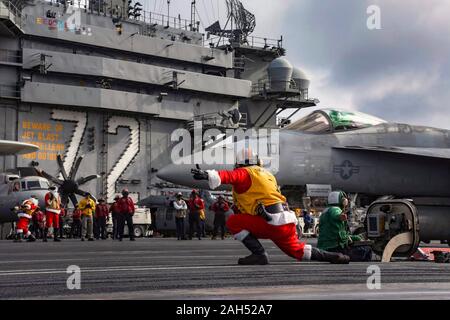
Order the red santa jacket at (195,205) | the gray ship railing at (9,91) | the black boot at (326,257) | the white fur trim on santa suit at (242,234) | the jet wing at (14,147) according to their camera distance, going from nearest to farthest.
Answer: the white fur trim on santa suit at (242,234) < the black boot at (326,257) < the red santa jacket at (195,205) < the jet wing at (14,147) < the gray ship railing at (9,91)

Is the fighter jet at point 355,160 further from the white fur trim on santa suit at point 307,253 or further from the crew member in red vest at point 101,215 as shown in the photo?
the crew member in red vest at point 101,215

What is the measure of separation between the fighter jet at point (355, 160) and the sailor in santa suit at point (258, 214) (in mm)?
6156

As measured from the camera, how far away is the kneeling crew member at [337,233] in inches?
383

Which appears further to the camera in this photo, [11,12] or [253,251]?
[11,12]

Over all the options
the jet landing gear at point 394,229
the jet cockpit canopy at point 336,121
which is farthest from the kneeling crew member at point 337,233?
the jet cockpit canopy at point 336,121

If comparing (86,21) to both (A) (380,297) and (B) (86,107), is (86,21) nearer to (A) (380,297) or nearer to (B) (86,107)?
(B) (86,107)

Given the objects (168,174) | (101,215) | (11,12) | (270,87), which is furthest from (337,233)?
(270,87)

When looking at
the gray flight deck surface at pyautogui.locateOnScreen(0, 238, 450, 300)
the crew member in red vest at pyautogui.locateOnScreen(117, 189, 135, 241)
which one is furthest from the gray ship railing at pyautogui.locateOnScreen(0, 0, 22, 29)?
the gray flight deck surface at pyautogui.locateOnScreen(0, 238, 450, 300)

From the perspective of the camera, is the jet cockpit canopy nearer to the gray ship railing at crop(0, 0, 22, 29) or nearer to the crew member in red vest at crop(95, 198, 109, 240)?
the crew member in red vest at crop(95, 198, 109, 240)

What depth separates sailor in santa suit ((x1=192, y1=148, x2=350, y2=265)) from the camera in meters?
8.08

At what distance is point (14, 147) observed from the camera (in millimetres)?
33094

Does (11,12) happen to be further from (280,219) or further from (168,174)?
(280,219)

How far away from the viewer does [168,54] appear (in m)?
50.7

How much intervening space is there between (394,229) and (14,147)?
27.1 metres
